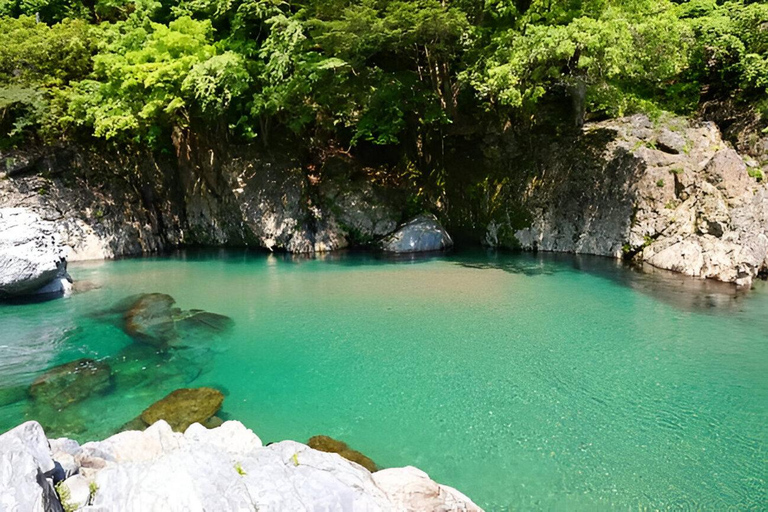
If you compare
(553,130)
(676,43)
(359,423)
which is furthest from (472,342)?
(553,130)

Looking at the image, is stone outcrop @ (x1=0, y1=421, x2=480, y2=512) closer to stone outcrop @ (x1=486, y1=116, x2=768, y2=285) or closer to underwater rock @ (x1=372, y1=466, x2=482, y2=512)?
underwater rock @ (x1=372, y1=466, x2=482, y2=512)

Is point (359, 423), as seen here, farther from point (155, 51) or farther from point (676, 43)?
point (155, 51)

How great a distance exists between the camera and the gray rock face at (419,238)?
20.3m

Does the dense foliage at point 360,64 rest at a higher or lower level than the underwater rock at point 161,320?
higher

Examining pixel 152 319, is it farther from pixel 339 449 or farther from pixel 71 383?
pixel 339 449

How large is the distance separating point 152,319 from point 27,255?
4.30 m

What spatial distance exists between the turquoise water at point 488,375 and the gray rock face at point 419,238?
5.52 m

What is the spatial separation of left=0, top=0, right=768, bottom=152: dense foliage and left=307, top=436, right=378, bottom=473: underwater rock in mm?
11556

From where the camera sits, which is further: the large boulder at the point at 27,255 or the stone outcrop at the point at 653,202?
the stone outcrop at the point at 653,202

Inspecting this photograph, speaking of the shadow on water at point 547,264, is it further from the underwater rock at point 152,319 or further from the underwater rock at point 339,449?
the underwater rock at point 339,449

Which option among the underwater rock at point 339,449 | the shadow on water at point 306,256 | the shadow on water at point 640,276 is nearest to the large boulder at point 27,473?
the underwater rock at point 339,449

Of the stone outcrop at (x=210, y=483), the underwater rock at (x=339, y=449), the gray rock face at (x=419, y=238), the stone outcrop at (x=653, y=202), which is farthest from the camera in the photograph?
the gray rock face at (x=419, y=238)

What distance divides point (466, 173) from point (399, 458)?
1726 cm

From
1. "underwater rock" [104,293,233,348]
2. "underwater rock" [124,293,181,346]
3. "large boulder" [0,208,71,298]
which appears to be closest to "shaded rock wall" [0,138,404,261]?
"large boulder" [0,208,71,298]
